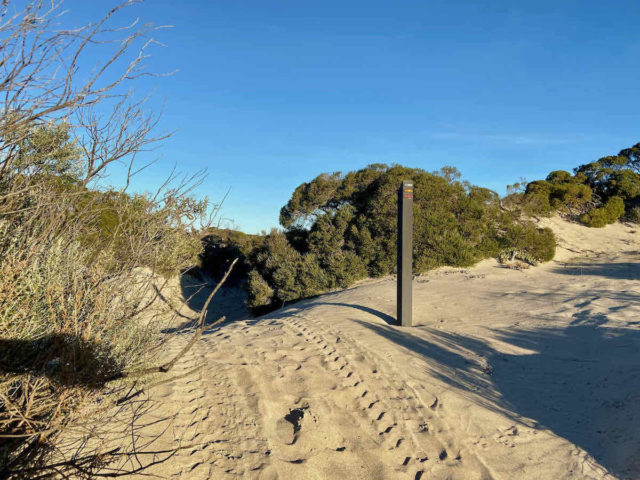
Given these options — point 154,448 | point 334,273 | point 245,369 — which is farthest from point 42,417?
point 334,273

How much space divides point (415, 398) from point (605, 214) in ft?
60.3

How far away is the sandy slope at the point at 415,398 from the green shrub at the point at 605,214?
38.1ft

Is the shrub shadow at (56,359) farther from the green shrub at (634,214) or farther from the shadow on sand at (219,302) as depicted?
the green shrub at (634,214)

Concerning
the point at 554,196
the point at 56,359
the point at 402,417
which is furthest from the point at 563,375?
the point at 554,196

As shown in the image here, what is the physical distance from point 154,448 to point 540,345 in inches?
244

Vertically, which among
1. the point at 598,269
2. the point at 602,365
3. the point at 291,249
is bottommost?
the point at 602,365

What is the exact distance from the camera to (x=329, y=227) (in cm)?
1608

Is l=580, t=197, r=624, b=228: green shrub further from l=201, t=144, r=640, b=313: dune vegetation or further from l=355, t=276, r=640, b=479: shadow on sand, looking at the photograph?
l=355, t=276, r=640, b=479: shadow on sand

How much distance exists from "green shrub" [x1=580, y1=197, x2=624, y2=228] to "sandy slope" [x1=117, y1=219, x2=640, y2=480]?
11.6 m

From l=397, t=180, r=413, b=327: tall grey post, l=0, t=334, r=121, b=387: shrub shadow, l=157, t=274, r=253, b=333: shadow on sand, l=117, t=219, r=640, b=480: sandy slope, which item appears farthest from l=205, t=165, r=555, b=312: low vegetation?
l=0, t=334, r=121, b=387: shrub shadow

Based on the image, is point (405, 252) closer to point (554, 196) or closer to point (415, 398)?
point (415, 398)

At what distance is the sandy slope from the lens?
12.7 ft

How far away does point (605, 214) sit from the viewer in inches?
727

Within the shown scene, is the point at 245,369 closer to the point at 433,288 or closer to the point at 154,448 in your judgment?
the point at 154,448
